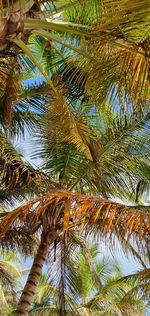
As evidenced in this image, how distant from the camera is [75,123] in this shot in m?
6.79

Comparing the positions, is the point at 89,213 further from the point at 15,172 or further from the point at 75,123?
the point at 15,172

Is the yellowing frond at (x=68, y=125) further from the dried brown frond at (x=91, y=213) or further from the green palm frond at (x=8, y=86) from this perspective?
the dried brown frond at (x=91, y=213)

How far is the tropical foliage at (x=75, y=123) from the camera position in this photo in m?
4.52

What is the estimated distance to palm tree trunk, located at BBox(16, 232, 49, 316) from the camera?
8492mm

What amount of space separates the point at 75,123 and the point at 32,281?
10.4 feet

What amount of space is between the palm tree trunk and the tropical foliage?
0.05ft

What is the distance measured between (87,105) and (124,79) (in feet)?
12.6

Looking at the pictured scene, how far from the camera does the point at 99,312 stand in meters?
12.5

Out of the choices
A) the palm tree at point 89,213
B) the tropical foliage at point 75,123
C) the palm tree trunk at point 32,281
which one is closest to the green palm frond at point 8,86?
the tropical foliage at point 75,123

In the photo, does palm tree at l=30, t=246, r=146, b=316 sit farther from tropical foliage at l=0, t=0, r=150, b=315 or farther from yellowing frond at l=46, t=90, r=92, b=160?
yellowing frond at l=46, t=90, r=92, b=160

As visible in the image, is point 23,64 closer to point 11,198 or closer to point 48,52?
point 48,52

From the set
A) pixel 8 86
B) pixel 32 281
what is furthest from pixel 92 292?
pixel 8 86

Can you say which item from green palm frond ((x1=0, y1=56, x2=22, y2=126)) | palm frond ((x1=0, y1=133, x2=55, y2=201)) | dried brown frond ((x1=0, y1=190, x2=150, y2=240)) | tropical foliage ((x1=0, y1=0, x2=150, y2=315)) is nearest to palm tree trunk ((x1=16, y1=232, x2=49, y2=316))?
tropical foliage ((x1=0, y1=0, x2=150, y2=315))

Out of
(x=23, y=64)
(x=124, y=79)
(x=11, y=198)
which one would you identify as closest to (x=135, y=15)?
(x=124, y=79)
